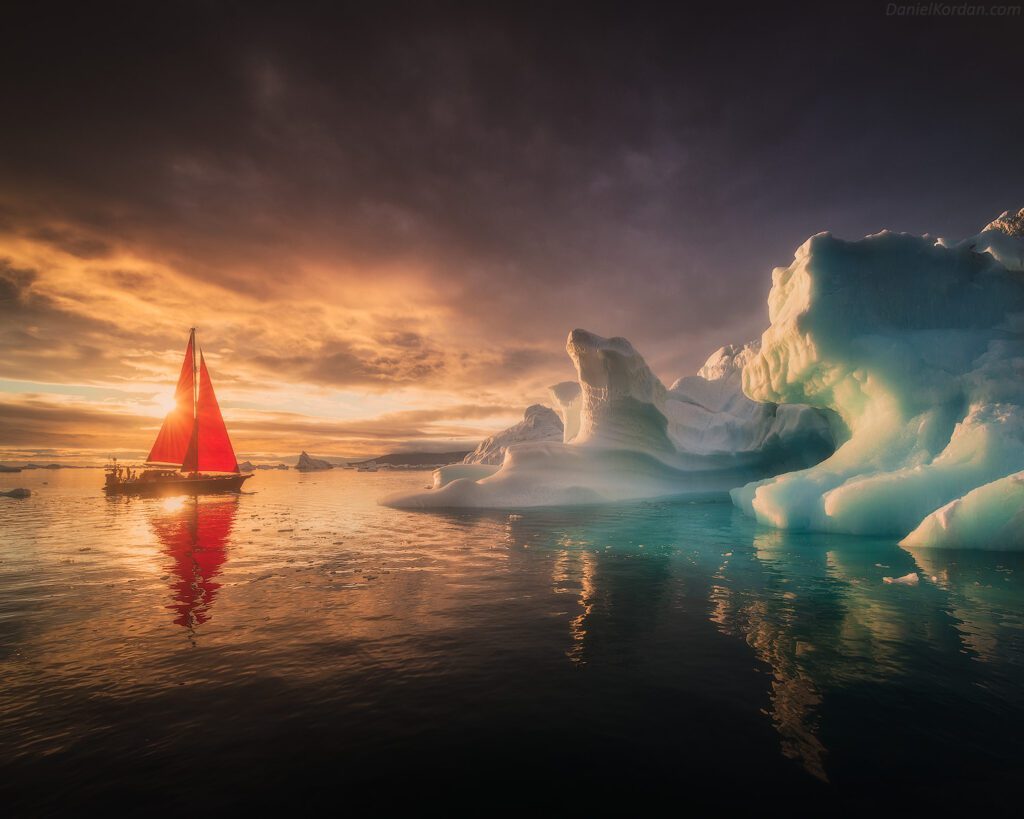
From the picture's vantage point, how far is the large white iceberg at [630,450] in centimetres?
2392

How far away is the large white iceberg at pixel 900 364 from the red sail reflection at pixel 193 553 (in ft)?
51.4

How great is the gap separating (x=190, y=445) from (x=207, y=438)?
204 centimetres

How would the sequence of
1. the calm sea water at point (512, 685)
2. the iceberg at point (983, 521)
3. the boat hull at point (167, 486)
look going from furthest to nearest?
the boat hull at point (167, 486) → the iceberg at point (983, 521) → the calm sea water at point (512, 685)

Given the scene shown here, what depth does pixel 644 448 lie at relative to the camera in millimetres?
27938

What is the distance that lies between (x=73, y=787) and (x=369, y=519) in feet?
A: 58.4

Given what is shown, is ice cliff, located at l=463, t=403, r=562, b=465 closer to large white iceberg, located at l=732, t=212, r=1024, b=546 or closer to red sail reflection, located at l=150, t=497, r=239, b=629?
red sail reflection, located at l=150, t=497, r=239, b=629

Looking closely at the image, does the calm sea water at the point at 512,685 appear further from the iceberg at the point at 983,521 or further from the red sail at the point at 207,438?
the red sail at the point at 207,438

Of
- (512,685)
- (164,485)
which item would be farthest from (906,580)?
(164,485)

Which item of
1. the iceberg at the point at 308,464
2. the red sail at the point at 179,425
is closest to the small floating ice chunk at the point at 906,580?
the red sail at the point at 179,425

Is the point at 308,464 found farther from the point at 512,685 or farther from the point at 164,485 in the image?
the point at 512,685

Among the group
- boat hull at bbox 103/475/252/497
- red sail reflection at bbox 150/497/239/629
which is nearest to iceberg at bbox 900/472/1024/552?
Result: red sail reflection at bbox 150/497/239/629

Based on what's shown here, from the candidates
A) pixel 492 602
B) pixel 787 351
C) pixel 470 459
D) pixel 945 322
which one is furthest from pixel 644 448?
pixel 470 459

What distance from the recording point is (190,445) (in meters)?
42.1

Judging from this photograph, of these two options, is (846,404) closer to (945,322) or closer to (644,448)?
(945,322)
